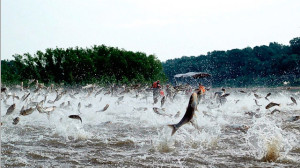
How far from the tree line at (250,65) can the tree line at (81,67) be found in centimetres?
2618

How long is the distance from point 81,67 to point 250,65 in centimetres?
5023

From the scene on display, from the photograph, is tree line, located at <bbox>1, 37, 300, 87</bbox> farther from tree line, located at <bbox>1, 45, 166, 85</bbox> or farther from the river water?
the river water

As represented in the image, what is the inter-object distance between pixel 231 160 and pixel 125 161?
5.89ft

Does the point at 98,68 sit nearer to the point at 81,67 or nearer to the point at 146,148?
the point at 81,67

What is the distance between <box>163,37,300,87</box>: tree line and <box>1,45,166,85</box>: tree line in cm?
2618

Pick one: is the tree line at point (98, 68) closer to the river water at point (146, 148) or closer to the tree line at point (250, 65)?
the tree line at point (250, 65)

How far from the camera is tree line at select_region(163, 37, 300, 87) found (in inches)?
2635

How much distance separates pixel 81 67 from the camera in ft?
154

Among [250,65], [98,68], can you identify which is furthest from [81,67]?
[250,65]

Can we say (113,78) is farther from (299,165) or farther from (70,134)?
(299,165)

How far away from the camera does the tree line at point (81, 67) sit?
45.2m

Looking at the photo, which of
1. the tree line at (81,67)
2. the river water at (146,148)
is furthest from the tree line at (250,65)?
the river water at (146,148)

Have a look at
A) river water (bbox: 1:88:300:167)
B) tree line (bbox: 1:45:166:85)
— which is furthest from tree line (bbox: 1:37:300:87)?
river water (bbox: 1:88:300:167)

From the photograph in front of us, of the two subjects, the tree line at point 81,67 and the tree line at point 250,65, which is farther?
the tree line at point 250,65
